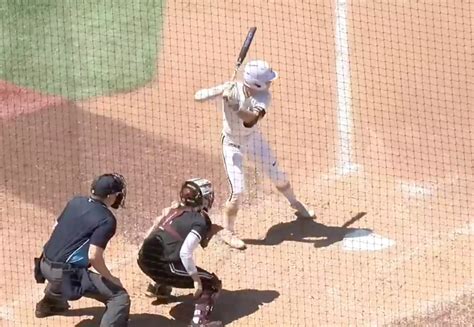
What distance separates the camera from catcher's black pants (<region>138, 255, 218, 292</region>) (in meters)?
7.95

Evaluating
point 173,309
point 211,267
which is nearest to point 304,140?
point 211,267

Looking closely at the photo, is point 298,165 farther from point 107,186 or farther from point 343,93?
point 107,186

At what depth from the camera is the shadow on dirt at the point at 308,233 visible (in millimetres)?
9328

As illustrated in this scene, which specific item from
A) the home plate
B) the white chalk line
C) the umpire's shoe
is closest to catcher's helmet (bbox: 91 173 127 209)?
the umpire's shoe

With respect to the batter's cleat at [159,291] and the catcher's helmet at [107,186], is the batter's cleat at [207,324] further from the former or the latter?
the catcher's helmet at [107,186]

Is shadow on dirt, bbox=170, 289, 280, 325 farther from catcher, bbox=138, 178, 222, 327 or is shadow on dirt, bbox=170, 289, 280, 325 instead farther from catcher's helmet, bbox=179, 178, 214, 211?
catcher's helmet, bbox=179, 178, 214, 211

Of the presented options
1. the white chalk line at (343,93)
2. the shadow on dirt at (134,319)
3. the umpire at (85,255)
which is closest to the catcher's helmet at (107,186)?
the umpire at (85,255)

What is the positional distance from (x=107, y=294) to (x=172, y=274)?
524 millimetres

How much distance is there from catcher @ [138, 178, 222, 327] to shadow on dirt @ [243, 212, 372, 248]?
1.37 metres

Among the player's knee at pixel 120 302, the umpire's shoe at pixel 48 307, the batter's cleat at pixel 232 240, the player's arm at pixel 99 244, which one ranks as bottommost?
the umpire's shoe at pixel 48 307

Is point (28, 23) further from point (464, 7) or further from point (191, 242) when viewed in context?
point (191, 242)

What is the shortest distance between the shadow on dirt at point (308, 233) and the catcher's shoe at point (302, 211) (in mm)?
36

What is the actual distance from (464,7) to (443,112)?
2.20m

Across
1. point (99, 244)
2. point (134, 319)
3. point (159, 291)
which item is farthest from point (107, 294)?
point (159, 291)
